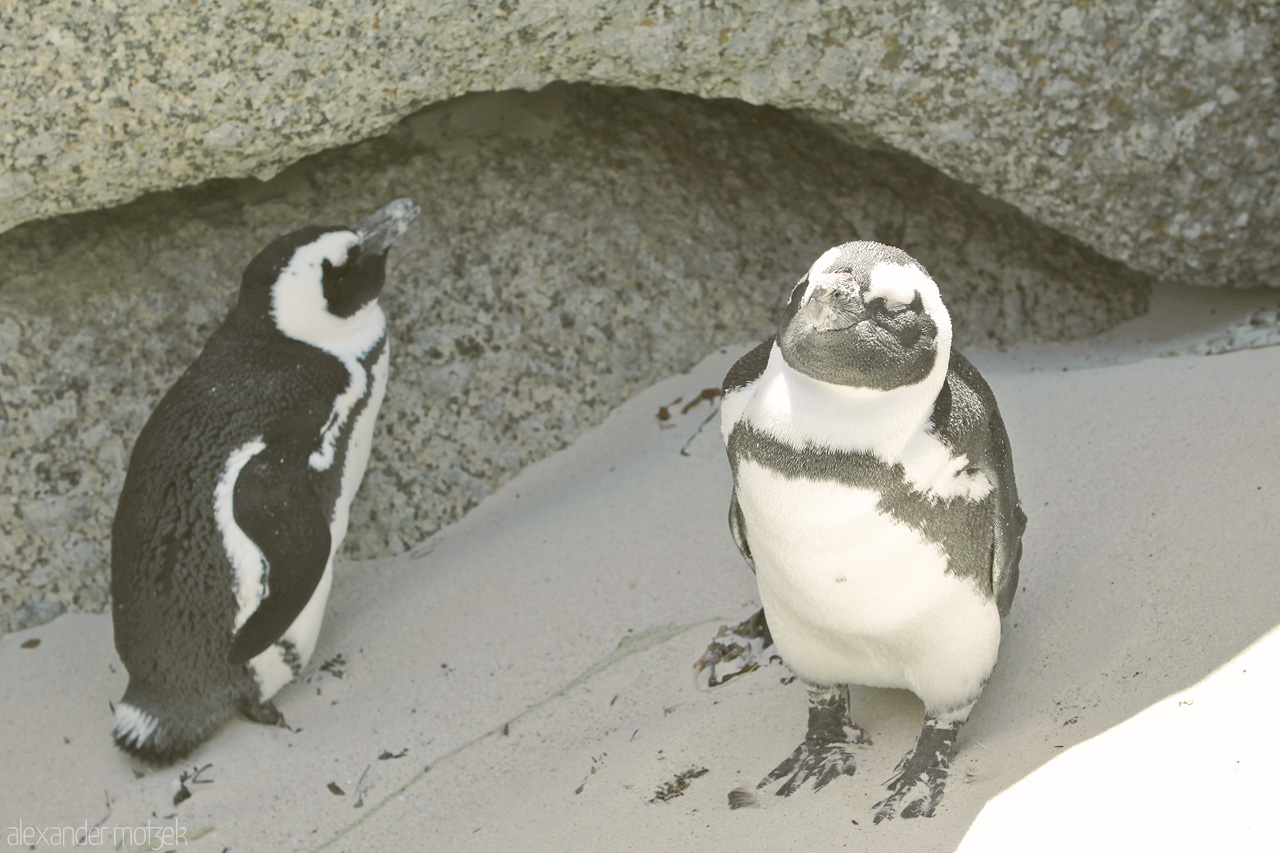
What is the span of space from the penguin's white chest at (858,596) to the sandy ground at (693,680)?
0.13 metres

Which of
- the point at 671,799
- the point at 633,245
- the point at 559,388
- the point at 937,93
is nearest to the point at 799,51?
the point at 937,93

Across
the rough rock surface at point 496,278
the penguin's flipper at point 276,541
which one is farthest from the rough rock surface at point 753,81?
the penguin's flipper at point 276,541

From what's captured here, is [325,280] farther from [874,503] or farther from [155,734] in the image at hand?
[874,503]

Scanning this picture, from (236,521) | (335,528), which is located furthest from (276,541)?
(335,528)

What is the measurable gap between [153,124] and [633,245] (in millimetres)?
1142

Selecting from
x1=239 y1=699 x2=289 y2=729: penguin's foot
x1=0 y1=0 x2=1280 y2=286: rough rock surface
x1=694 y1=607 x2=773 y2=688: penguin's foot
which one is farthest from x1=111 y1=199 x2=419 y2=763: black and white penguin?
x1=694 y1=607 x2=773 y2=688: penguin's foot

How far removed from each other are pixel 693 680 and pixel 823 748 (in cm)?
38

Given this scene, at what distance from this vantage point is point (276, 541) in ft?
7.71

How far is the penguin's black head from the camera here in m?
1.46

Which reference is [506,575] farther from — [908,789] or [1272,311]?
[1272,311]

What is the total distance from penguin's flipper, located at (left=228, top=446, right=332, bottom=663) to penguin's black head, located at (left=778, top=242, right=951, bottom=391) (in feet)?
4.02

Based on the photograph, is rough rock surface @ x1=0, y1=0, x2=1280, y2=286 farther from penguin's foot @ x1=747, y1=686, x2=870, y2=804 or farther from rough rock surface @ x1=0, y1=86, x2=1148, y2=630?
penguin's foot @ x1=747, y1=686, x2=870, y2=804

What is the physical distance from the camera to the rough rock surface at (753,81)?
2.33 meters

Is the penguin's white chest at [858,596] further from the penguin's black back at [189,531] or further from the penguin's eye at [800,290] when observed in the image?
the penguin's black back at [189,531]
